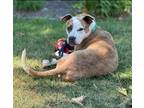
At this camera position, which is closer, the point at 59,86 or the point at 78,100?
the point at 78,100

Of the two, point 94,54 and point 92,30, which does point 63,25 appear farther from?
point 94,54

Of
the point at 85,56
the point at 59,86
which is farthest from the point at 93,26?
the point at 59,86

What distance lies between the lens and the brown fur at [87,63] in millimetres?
5363

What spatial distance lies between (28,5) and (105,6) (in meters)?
1.68

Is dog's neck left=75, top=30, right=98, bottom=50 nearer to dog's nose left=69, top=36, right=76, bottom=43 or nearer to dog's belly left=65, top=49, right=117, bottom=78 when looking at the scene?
dog's nose left=69, top=36, right=76, bottom=43

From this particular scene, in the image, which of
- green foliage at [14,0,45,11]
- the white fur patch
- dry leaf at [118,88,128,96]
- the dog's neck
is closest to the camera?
dry leaf at [118,88,128,96]

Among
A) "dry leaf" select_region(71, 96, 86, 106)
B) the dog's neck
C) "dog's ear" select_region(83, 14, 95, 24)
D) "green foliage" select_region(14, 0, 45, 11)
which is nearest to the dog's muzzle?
the dog's neck

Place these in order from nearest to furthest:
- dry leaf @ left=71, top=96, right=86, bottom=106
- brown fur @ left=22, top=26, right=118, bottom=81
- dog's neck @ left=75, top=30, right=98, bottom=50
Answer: dry leaf @ left=71, top=96, right=86, bottom=106 → brown fur @ left=22, top=26, right=118, bottom=81 → dog's neck @ left=75, top=30, right=98, bottom=50

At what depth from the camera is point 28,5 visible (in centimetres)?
1004

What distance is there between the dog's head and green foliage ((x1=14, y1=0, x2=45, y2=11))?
409 cm

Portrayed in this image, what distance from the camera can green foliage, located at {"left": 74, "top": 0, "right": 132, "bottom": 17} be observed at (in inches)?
372

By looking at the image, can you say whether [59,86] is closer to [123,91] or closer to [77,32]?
[123,91]

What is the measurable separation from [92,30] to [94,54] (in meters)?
0.65

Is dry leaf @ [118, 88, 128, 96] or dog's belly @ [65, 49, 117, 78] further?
dog's belly @ [65, 49, 117, 78]
